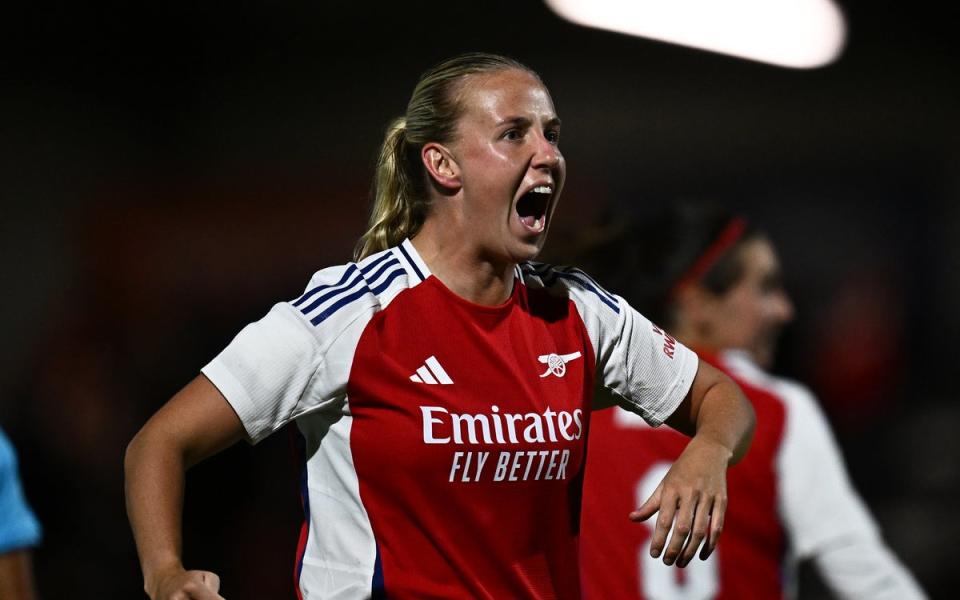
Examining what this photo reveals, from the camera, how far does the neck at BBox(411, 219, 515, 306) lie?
2213 millimetres

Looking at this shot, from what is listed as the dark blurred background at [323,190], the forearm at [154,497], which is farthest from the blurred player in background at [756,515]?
the dark blurred background at [323,190]

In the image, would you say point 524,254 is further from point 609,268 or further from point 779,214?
point 779,214

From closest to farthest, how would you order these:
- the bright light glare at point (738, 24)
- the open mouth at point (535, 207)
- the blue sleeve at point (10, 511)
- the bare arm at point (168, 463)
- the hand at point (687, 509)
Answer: the bare arm at point (168, 463)
the hand at point (687, 509)
the open mouth at point (535, 207)
the blue sleeve at point (10, 511)
the bright light glare at point (738, 24)

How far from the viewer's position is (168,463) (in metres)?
1.89

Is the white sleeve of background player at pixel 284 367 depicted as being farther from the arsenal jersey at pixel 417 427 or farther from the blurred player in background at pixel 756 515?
the blurred player in background at pixel 756 515

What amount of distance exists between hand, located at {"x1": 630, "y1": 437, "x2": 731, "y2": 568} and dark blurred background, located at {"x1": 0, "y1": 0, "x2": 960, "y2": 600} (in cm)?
429

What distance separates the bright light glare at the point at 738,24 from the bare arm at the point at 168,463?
20.6 ft

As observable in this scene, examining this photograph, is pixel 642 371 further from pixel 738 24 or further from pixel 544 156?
pixel 738 24

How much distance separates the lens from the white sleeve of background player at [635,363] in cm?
231

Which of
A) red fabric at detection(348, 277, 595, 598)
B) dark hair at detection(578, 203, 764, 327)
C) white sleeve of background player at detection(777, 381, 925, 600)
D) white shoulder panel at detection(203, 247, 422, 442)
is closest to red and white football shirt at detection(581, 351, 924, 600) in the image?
white sleeve of background player at detection(777, 381, 925, 600)

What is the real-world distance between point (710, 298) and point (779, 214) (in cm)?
425

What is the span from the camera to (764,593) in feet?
10.4

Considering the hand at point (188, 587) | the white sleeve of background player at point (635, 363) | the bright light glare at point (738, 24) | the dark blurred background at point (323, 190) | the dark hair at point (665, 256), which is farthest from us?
Result: the bright light glare at point (738, 24)

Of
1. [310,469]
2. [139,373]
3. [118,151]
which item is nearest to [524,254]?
[310,469]
